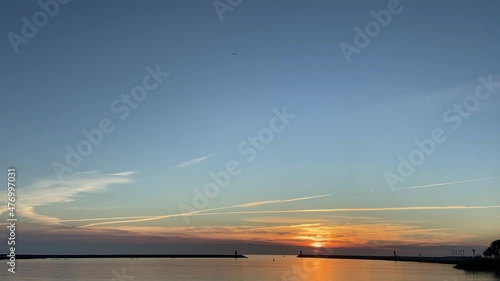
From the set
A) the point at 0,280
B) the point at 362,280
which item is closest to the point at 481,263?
the point at 362,280

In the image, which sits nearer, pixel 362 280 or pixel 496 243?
pixel 362 280

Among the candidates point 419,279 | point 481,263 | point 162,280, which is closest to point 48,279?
point 162,280

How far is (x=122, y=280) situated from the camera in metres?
112

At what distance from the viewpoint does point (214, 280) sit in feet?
358

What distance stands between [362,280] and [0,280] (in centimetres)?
8660

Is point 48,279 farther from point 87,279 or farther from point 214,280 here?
point 214,280

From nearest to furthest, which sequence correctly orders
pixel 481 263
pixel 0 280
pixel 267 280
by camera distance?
pixel 0 280
pixel 267 280
pixel 481 263

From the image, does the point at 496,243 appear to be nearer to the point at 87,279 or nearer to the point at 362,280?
the point at 362,280

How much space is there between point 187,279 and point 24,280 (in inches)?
1468

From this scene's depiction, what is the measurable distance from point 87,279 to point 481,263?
120000 millimetres

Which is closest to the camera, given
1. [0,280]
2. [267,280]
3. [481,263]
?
[0,280]

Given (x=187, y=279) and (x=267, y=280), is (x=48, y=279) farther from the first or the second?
(x=267, y=280)

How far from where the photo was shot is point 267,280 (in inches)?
4385

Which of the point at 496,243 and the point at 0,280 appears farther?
the point at 496,243
